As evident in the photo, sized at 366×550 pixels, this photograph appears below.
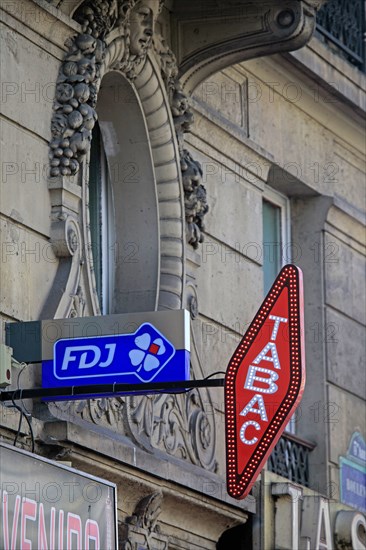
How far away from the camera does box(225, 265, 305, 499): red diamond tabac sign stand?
1317 cm

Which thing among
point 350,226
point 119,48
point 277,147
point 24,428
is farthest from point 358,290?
point 24,428

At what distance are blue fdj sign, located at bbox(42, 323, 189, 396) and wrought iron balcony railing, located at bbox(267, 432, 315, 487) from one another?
13.6 ft

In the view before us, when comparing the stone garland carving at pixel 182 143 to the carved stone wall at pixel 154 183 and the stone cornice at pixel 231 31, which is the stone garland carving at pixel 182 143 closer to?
the carved stone wall at pixel 154 183

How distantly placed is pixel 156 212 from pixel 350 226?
4.05 meters

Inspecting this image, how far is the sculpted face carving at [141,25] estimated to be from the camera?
1513cm

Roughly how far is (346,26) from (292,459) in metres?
4.83

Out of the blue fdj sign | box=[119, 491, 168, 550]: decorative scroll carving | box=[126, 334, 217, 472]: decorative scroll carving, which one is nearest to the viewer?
the blue fdj sign

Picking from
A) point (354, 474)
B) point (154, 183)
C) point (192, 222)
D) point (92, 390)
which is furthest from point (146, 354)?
point (354, 474)

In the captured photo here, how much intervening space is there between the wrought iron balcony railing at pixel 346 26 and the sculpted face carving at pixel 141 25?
408 cm

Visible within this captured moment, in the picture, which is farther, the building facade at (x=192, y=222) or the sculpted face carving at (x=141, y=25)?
the sculpted face carving at (x=141, y=25)

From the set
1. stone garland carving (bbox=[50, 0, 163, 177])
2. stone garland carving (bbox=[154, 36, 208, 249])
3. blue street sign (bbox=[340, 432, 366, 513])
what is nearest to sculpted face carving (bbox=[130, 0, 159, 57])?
stone garland carving (bbox=[50, 0, 163, 177])

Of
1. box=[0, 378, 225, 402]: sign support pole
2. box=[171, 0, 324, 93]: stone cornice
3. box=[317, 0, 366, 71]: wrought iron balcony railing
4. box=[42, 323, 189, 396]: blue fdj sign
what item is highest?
box=[317, 0, 366, 71]: wrought iron balcony railing

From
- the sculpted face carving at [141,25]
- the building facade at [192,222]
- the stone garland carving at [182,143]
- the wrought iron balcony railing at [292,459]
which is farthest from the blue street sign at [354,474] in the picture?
the sculpted face carving at [141,25]

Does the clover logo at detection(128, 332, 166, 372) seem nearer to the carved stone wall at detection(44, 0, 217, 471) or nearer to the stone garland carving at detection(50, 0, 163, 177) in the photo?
the carved stone wall at detection(44, 0, 217, 471)
